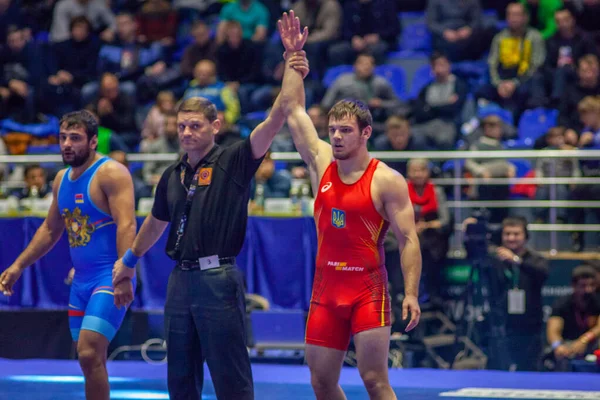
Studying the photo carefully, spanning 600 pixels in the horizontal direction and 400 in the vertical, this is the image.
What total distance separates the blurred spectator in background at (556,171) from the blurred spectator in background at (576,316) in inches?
58.2

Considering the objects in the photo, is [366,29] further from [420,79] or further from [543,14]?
[543,14]

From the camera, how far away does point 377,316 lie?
5.12 meters

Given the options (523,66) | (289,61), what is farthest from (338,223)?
(523,66)

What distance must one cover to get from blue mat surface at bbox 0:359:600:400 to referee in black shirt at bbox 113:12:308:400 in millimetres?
1970

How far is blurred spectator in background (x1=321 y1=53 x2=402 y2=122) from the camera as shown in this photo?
1177 centimetres

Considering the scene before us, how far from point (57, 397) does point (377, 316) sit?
3.09 m

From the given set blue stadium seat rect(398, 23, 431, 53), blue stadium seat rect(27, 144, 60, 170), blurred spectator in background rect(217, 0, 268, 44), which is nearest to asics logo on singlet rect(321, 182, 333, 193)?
blue stadium seat rect(27, 144, 60, 170)

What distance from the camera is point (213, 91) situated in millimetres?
12047

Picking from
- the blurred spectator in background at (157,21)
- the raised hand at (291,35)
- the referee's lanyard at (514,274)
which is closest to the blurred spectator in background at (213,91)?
the blurred spectator in background at (157,21)

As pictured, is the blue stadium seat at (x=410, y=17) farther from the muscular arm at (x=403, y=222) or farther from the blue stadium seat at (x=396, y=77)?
the muscular arm at (x=403, y=222)

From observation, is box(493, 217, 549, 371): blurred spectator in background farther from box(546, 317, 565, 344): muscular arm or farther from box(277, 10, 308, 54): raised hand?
box(277, 10, 308, 54): raised hand

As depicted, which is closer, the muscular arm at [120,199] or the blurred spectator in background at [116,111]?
the muscular arm at [120,199]

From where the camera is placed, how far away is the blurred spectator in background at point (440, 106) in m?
11.0

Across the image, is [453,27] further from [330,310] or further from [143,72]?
[330,310]
